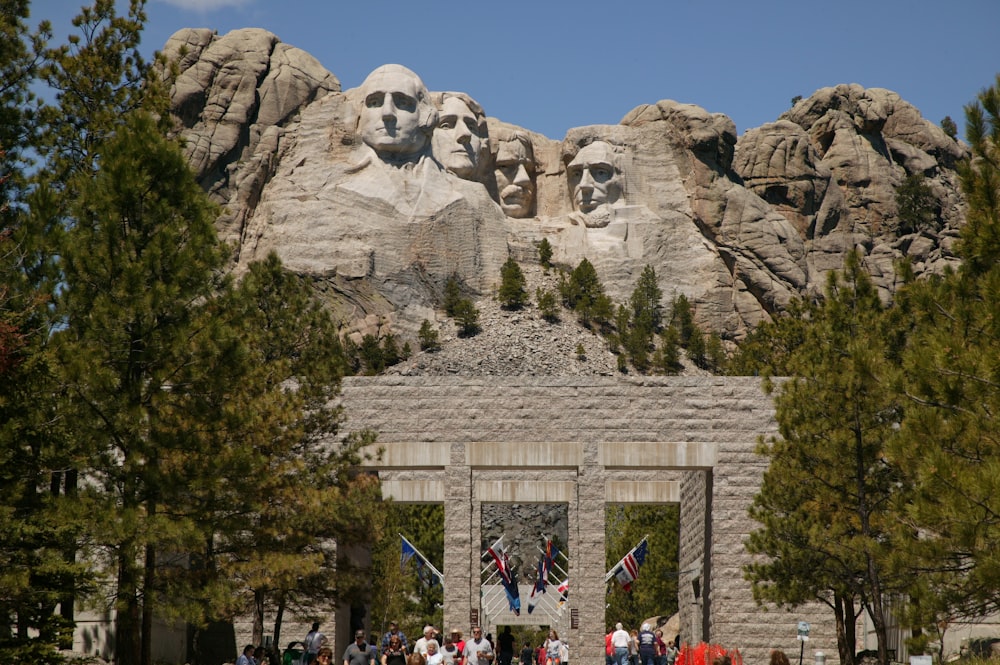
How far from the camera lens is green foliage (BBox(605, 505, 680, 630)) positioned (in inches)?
1689

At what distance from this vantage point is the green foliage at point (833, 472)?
17.3 m

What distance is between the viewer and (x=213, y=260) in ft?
47.4

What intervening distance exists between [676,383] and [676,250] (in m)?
45.1

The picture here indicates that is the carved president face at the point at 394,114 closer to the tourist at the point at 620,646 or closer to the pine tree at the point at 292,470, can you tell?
the pine tree at the point at 292,470

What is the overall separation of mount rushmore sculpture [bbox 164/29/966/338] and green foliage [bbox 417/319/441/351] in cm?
117

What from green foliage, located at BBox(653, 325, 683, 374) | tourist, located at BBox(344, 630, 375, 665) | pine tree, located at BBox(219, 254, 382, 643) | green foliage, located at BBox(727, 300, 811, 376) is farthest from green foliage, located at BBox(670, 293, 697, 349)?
tourist, located at BBox(344, 630, 375, 665)

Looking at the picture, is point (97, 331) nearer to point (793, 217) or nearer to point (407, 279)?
point (407, 279)

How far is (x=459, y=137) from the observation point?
67375 millimetres

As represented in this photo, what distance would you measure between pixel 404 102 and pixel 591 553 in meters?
44.4

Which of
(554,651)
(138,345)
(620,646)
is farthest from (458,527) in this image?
(138,345)

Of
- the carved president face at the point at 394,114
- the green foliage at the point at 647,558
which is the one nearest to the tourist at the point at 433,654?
the green foliage at the point at 647,558

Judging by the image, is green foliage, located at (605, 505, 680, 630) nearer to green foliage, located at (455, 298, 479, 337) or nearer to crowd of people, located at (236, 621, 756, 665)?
green foliage, located at (455, 298, 479, 337)

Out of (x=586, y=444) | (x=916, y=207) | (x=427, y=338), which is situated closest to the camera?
(x=586, y=444)

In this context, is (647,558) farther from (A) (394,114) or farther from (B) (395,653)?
(B) (395,653)
